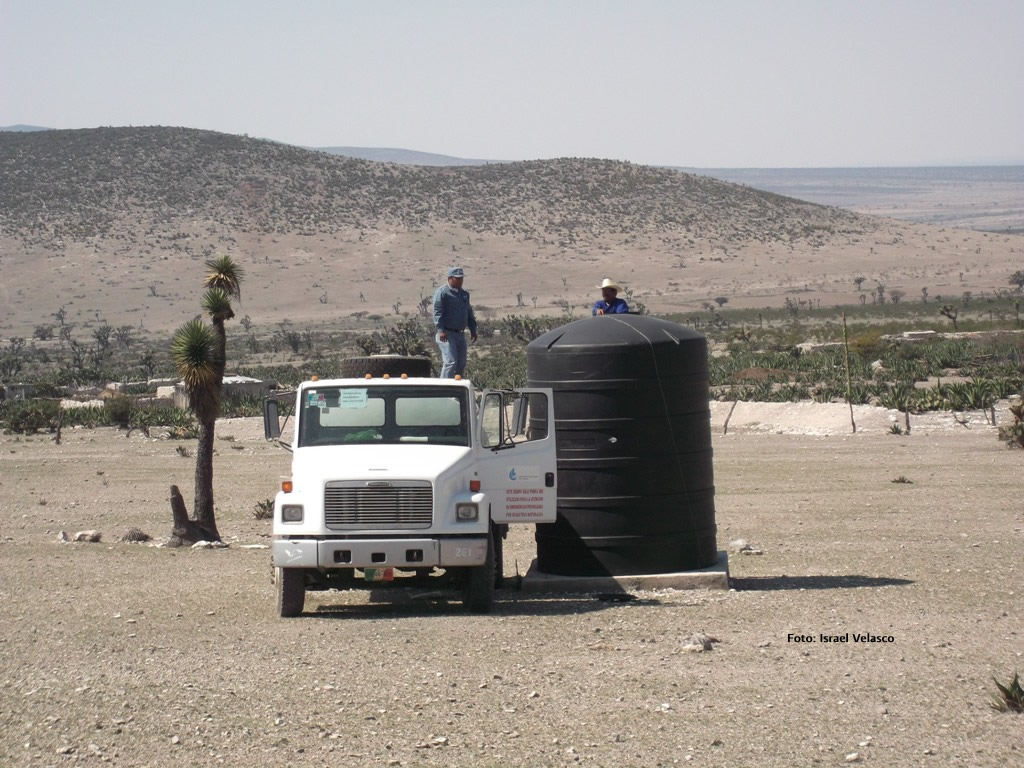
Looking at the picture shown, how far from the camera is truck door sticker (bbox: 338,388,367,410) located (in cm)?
1191

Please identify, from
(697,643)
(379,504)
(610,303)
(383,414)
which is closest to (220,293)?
(610,303)

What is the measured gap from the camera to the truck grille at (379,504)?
1108cm

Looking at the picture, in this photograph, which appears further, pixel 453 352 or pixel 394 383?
pixel 453 352

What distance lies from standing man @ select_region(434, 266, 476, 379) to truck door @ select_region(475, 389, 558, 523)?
1927mm

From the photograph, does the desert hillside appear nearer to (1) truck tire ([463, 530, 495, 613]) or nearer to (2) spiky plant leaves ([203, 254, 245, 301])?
(2) spiky plant leaves ([203, 254, 245, 301])

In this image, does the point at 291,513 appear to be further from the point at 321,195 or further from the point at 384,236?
the point at 321,195

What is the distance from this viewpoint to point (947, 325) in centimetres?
7031

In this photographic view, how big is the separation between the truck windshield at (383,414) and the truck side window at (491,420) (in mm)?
218

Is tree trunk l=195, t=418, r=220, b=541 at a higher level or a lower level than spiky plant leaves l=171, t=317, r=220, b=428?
lower

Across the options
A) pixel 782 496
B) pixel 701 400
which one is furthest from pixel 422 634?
pixel 782 496

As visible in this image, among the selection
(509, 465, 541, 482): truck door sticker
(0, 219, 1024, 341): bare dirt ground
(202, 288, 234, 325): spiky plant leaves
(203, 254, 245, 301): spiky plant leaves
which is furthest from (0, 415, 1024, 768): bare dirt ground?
(0, 219, 1024, 341): bare dirt ground

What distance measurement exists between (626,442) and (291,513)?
291 cm

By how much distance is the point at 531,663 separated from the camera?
9547 millimetres

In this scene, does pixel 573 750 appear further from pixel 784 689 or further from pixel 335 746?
pixel 784 689
